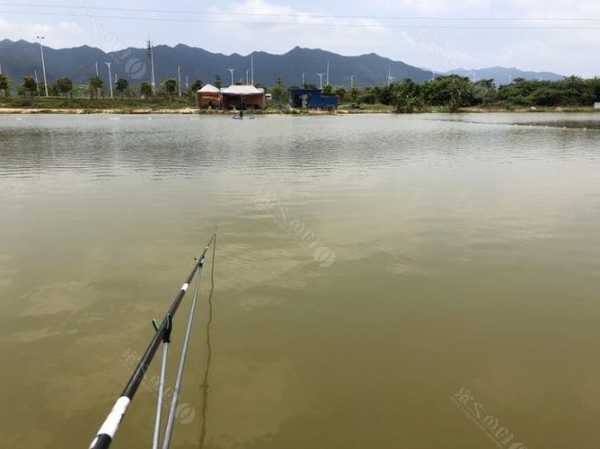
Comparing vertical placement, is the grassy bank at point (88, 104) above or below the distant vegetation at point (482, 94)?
below

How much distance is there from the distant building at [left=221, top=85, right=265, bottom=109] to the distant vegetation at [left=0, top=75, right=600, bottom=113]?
9.86 metres

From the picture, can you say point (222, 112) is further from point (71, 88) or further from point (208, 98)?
point (71, 88)

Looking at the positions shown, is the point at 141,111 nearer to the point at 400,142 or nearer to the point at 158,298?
the point at 400,142

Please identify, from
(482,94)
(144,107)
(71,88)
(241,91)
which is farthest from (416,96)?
(71,88)

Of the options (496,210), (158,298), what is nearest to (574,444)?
(158,298)

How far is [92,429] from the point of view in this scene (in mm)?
5219

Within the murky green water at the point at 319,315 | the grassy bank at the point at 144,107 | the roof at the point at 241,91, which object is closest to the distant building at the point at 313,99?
the grassy bank at the point at 144,107

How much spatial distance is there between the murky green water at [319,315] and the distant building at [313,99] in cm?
12145

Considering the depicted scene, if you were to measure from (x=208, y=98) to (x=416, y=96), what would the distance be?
65058 mm

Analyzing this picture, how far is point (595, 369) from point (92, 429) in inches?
262

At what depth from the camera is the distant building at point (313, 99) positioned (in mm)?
135125

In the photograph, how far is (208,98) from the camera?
134m

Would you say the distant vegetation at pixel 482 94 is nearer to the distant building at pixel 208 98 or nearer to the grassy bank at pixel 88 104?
the distant building at pixel 208 98

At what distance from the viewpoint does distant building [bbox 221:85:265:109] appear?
416ft
